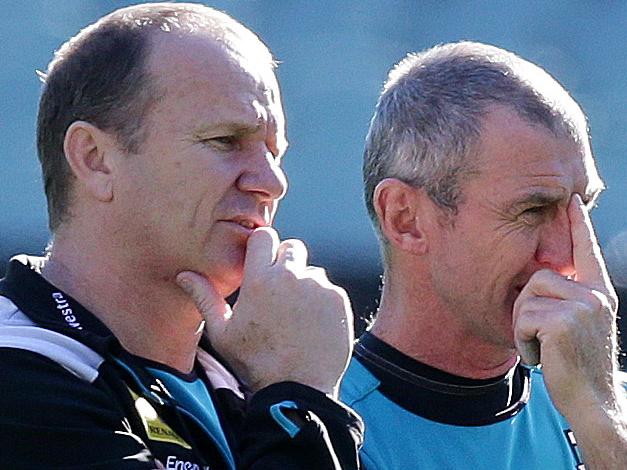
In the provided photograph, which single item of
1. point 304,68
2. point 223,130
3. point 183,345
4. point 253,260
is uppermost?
point 304,68

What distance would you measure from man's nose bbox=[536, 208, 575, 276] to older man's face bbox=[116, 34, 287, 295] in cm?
66

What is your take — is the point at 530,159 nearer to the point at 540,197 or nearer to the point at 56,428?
the point at 540,197

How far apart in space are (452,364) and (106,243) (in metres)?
0.85

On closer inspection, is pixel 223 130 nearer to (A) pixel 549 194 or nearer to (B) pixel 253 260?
(B) pixel 253 260

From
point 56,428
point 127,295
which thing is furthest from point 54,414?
point 127,295

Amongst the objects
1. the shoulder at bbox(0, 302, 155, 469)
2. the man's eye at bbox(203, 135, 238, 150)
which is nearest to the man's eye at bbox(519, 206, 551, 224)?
the man's eye at bbox(203, 135, 238, 150)

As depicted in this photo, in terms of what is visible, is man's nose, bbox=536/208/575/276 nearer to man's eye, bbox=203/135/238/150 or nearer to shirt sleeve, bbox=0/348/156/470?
man's eye, bbox=203/135/238/150

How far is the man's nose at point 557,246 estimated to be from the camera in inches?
108

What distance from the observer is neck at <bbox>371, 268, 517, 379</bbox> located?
285 centimetres

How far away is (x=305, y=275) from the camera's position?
2273 millimetres

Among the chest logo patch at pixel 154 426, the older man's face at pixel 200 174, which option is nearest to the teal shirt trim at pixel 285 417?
the chest logo patch at pixel 154 426

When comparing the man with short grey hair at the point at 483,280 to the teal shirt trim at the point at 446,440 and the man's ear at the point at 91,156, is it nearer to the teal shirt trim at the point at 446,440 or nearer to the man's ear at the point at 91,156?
the teal shirt trim at the point at 446,440

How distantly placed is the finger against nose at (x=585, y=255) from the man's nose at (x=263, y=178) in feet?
2.14

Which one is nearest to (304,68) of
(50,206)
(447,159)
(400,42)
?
(400,42)
